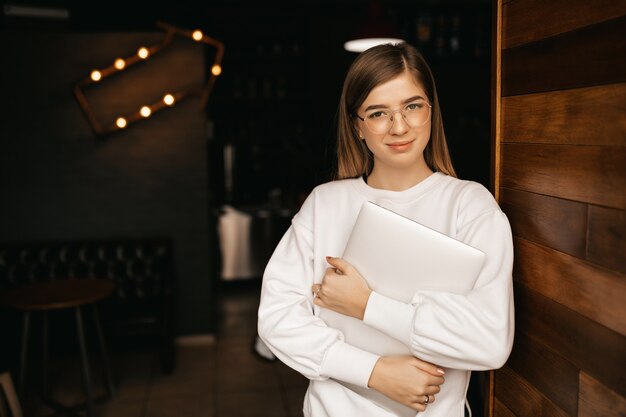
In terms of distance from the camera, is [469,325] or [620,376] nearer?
[620,376]

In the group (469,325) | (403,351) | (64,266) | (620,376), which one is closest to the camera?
(620,376)

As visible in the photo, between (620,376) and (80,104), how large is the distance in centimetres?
402

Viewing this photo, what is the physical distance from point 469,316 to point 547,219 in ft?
0.90

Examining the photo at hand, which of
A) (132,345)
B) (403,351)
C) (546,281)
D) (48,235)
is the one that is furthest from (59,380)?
(546,281)

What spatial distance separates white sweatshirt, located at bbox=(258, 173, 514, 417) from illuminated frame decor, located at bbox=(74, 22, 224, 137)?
9.93ft

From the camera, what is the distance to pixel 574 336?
1.08 m

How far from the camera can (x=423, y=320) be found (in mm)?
1127

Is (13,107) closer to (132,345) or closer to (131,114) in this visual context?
(131,114)

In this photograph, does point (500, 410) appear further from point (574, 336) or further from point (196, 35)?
point (196, 35)

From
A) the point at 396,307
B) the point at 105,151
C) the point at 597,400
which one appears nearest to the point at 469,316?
the point at 396,307

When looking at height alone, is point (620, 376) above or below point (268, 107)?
below

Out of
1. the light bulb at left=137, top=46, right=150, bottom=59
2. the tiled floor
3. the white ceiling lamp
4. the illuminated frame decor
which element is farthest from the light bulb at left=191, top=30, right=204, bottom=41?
the tiled floor

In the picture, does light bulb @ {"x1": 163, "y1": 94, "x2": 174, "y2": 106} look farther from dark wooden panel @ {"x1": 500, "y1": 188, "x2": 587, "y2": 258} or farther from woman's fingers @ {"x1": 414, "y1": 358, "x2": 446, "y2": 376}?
woman's fingers @ {"x1": 414, "y1": 358, "x2": 446, "y2": 376}

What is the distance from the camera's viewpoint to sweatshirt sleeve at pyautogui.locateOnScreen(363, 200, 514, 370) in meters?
1.11
